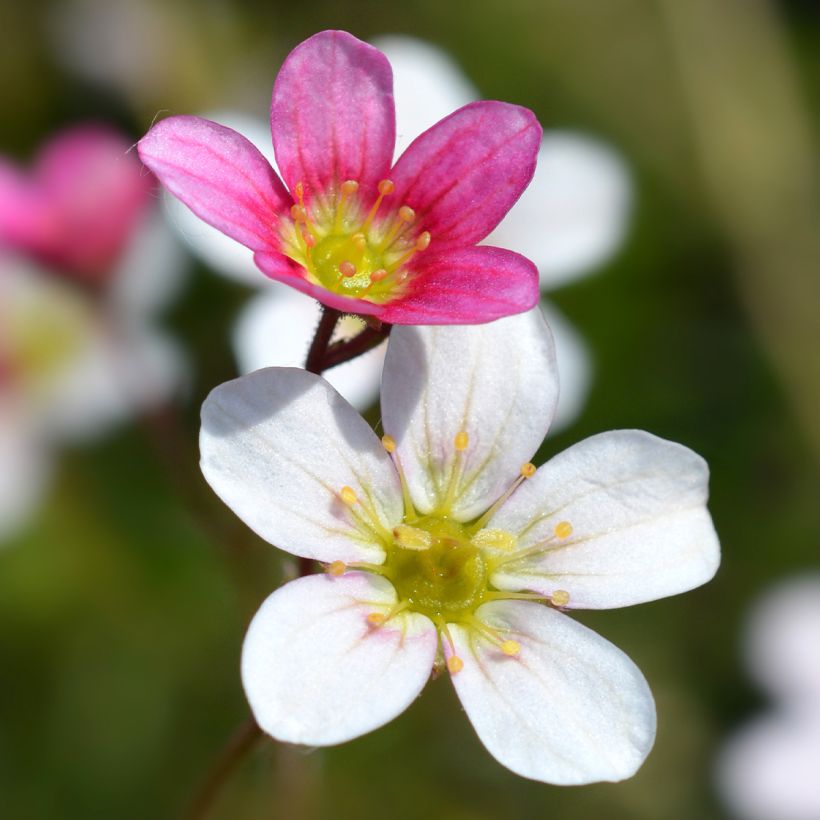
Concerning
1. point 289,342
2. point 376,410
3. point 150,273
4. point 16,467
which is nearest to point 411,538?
point 289,342

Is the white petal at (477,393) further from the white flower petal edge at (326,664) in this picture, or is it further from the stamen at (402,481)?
the white flower petal edge at (326,664)

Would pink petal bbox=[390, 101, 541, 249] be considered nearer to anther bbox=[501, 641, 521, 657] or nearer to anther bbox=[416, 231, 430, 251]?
anther bbox=[416, 231, 430, 251]

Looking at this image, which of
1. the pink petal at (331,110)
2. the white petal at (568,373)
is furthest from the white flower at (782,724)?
the pink petal at (331,110)

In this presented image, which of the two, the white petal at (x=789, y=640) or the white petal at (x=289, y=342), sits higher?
the white petal at (x=289, y=342)

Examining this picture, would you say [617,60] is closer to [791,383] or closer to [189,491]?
[791,383]

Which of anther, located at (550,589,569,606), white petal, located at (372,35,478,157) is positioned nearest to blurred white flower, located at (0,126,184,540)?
white petal, located at (372,35,478,157)

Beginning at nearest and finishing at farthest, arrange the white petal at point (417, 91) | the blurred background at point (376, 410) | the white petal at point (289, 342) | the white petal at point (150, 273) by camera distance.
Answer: the white petal at point (289, 342) < the white petal at point (417, 91) < the white petal at point (150, 273) < the blurred background at point (376, 410)
